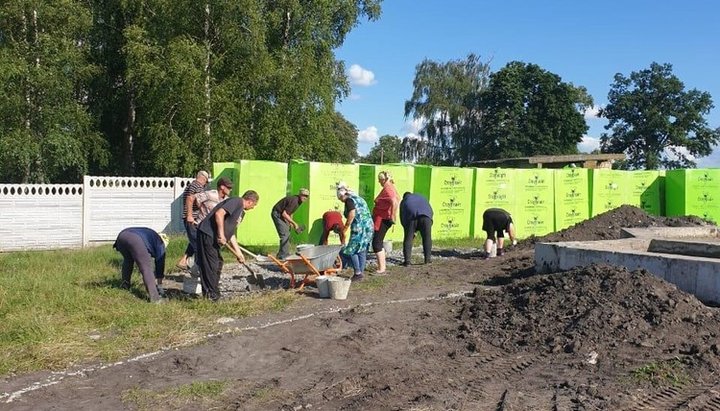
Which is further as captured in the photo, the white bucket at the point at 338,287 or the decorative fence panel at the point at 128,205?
the decorative fence panel at the point at 128,205

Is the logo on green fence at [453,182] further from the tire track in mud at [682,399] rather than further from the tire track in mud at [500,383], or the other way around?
the tire track in mud at [682,399]

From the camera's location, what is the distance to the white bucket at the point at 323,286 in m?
9.02

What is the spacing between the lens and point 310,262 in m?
9.08

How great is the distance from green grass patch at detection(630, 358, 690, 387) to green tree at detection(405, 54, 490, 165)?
4737 cm

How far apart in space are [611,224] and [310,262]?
28.3 ft

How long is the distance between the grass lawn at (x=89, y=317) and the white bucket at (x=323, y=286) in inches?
13.6

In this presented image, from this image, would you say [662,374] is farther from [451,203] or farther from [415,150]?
[415,150]

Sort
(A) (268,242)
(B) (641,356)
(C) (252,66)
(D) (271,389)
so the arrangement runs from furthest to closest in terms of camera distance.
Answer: (C) (252,66) < (A) (268,242) < (B) (641,356) < (D) (271,389)

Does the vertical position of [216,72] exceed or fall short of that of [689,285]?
it exceeds it

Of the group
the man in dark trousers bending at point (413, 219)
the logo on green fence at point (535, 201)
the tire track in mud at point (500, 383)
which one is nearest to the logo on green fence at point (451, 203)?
the logo on green fence at point (535, 201)

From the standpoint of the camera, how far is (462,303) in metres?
8.34

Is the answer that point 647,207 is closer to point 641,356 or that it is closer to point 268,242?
point 268,242

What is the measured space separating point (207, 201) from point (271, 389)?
556 centimetres

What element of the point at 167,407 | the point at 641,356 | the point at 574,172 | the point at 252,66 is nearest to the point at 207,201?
the point at 167,407
